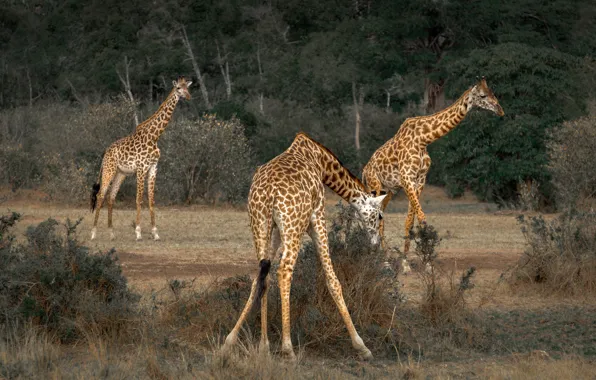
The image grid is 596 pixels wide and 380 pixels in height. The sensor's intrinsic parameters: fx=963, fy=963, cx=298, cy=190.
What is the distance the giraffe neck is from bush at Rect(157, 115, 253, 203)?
51.2ft

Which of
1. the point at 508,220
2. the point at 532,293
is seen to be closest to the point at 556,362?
the point at 532,293

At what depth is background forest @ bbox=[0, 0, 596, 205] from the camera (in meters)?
27.0

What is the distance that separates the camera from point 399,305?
923 cm

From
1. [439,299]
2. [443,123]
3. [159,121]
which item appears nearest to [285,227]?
[439,299]

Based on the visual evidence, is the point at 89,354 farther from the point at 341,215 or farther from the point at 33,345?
the point at 341,215

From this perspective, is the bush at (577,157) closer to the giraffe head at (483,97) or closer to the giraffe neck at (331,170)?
the giraffe head at (483,97)

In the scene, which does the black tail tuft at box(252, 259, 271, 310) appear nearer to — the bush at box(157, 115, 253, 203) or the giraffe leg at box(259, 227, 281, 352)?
the giraffe leg at box(259, 227, 281, 352)

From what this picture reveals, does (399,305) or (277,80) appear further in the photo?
(277,80)

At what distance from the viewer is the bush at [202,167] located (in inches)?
992

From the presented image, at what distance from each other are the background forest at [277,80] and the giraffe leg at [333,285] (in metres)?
17.1

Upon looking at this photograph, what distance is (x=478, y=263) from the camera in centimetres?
1449

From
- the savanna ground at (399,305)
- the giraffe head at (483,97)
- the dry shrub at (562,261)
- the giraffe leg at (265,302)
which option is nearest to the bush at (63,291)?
the savanna ground at (399,305)

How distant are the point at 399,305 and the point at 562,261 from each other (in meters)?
3.36

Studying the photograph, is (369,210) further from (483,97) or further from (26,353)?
(483,97)
